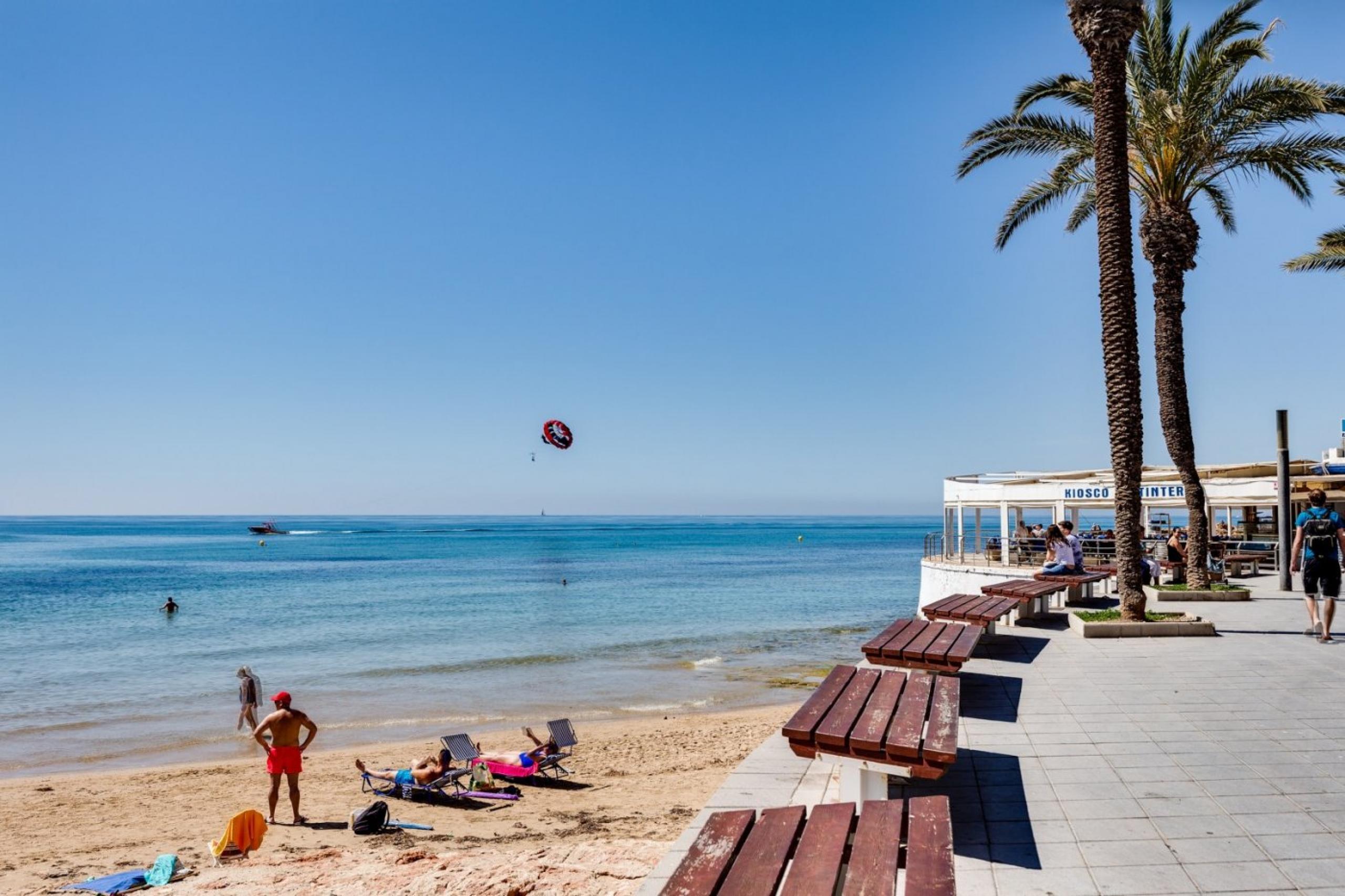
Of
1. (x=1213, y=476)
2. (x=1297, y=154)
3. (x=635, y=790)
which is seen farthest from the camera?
(x=1213, y=476)

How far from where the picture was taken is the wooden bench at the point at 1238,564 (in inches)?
709

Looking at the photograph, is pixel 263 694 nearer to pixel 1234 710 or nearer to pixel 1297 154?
pixel 1234 710

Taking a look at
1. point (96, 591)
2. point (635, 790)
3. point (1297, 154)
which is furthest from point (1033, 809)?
point (96, 591)

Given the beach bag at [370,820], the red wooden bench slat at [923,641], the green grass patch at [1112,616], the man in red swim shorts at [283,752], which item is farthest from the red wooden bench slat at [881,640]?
the man in red swim shorts at [283,752]

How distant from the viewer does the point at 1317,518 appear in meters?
9.80

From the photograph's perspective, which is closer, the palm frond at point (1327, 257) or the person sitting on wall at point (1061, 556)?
the person sitting on wall at point (1061, 556)

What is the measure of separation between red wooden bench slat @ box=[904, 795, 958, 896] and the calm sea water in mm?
13689

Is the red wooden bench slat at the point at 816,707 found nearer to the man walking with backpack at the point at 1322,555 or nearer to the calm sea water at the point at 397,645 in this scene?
the man walking with backpack at the point at 1322,555

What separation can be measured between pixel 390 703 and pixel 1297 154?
761 inches

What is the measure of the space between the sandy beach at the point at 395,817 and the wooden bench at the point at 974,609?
362 cm

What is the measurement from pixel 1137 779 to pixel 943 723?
155cm

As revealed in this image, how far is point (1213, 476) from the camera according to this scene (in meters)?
23.1

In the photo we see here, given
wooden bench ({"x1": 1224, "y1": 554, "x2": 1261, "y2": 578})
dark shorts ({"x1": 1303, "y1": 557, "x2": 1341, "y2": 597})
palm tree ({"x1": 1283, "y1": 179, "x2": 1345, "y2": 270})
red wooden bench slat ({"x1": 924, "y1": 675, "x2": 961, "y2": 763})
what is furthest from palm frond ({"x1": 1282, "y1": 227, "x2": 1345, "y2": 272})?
red wooden bench slat ({"x1": 924, "y1": 675, "x2": 961, "y2": 763})

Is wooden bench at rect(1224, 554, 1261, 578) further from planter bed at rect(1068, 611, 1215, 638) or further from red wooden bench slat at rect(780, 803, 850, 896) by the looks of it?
red wooden bench slat at rect(780, 803, 850, 896)
